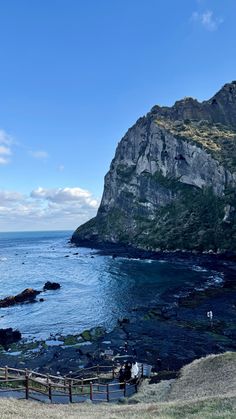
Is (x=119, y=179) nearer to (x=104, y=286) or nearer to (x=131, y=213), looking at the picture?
(x=131, y=213)

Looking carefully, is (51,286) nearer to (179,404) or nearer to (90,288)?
(90,288)

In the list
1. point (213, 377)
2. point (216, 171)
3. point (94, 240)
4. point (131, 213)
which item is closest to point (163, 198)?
point (131, 213)

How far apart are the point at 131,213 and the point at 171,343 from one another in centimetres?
13634

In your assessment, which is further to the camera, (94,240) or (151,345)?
(94,240)

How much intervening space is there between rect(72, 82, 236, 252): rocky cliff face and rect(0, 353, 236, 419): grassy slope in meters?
84.7

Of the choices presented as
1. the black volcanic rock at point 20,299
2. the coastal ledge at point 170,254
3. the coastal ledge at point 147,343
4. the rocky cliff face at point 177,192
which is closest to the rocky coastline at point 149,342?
the coastal ledge at point 147,343

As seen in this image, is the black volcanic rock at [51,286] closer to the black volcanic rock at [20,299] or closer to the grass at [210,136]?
the black volcanic rock at [20,299]

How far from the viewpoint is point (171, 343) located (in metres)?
44.7

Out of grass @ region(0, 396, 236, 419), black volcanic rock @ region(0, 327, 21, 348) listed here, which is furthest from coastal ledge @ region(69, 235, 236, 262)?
grass @ region(0, 396, 236, 419)

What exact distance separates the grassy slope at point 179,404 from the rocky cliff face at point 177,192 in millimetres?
84747

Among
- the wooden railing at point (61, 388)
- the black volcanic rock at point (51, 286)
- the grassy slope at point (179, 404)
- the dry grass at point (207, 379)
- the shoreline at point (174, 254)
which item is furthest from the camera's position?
the shoreline at point (174, 254)

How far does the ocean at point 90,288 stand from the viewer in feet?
191

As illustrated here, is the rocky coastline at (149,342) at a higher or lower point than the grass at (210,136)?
lower

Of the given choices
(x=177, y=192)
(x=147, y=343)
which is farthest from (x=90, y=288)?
(x=177, y=192)
